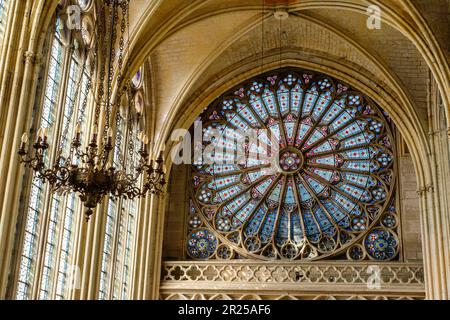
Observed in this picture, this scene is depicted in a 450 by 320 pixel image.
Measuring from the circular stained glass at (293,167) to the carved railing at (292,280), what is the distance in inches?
20.8

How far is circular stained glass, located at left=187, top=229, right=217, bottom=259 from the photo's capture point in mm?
18322

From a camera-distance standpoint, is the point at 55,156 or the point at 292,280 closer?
the point at 55,156

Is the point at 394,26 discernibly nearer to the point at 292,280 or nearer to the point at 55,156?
the point at 292,280

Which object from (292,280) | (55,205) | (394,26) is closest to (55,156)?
(55,205)

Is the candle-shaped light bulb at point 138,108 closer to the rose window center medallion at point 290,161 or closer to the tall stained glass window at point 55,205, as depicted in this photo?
the tall stained glass window at point 55,205

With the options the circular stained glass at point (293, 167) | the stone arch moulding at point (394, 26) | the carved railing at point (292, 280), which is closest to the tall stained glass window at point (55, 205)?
the stone arch moulding at point (394, 26)

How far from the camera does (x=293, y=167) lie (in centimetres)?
1900

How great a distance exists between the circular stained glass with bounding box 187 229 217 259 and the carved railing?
0.54 meters

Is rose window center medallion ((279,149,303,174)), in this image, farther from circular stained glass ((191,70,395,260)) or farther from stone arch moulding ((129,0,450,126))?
stone arch moulding ((129,0,450,126))

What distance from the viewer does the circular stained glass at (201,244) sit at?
18.3 metres

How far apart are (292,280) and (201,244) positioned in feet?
8.70

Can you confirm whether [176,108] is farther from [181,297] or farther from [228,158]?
[181,297]
